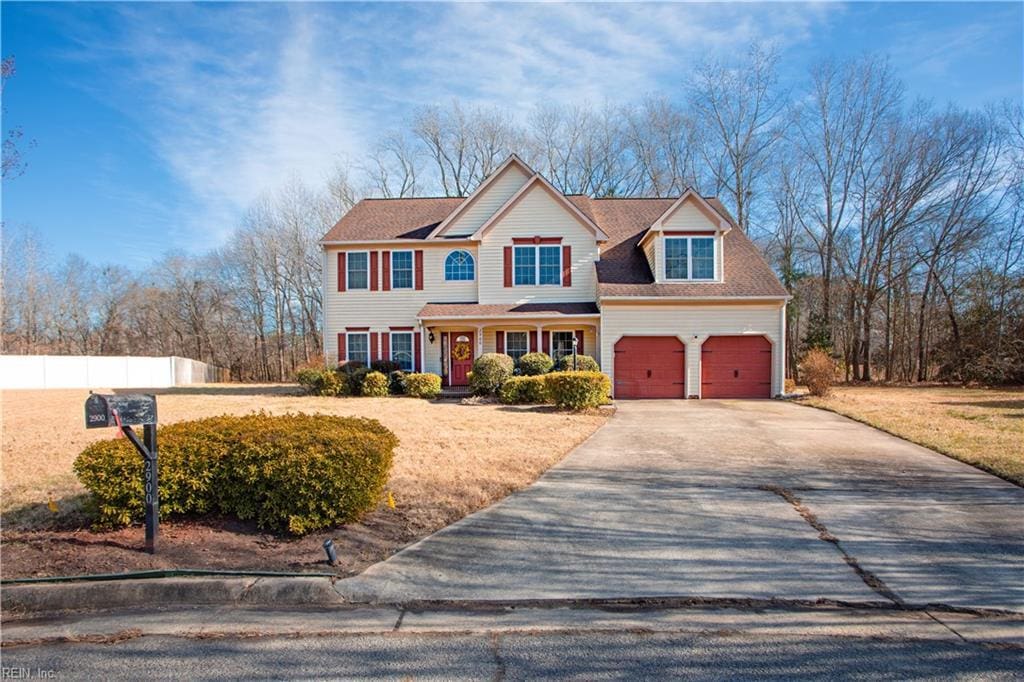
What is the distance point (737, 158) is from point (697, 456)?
30.2 metres

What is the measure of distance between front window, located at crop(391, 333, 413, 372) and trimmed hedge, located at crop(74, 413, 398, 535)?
16.5 m

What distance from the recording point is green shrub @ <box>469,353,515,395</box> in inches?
720

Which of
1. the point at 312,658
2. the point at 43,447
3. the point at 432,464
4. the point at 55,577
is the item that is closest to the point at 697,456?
the point at 432,464

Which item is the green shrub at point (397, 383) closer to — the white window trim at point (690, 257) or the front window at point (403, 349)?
the front window at point (403, 349)

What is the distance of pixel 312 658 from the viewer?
3420 mm

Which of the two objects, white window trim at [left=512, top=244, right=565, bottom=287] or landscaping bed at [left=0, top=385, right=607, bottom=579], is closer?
landscaping bed at [left=0, top=385, right=607, bottom=579]

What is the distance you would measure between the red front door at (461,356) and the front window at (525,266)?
9.41 feet

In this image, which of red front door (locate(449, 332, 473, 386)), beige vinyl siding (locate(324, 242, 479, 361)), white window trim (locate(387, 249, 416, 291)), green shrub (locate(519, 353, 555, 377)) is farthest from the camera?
white window trim (locate(387, 249, 416, 291))

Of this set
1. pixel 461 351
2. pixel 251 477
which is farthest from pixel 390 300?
pixel 251 477

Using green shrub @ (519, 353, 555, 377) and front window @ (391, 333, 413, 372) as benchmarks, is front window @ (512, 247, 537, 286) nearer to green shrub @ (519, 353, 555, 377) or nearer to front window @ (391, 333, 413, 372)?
green shrub @ (519, 353, 555, 377)

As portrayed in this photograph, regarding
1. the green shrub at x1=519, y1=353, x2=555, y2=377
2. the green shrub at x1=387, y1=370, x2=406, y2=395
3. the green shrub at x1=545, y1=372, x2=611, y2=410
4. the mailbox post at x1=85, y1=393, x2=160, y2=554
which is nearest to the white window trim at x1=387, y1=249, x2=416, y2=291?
the green shrub at x1=387, y1=370, x2=406, y2=395

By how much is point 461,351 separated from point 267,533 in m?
16.7

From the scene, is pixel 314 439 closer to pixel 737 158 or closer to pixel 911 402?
pixel 911 402

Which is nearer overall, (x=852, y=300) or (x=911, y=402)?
(x=911, y=402)
